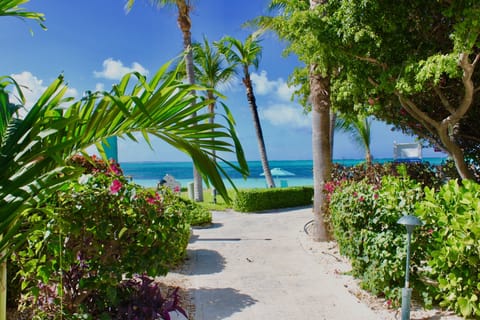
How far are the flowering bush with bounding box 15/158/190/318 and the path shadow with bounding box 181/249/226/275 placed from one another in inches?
117

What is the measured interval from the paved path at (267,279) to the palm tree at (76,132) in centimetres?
274

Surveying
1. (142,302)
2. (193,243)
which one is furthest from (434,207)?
(193,243)

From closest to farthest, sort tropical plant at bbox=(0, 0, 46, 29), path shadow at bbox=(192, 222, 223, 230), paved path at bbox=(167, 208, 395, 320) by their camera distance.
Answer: tropical plant at bbox=(0, 0, 46, 29) → paved path at bbox=(167, 208, 395, 320) → path shadow at bbox=(192, 222, 223, 230)

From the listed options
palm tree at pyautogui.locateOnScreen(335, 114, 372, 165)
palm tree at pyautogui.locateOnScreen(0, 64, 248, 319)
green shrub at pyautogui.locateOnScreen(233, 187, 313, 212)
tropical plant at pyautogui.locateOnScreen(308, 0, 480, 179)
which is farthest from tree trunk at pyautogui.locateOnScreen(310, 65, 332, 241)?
palm tree at pyautogui.locateOnScreen(335, 114, 372, 165)

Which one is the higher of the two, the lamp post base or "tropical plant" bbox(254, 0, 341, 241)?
"tropical plant" bbox(254, 0, 341, 241)

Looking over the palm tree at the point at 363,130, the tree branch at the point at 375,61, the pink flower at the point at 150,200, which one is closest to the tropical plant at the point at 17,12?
the pink flower at the point at 150,200

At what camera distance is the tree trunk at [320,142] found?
26.0 ft

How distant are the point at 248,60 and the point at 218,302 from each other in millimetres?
15221

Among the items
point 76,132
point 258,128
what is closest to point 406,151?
point 258,128

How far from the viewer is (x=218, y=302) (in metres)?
4.60

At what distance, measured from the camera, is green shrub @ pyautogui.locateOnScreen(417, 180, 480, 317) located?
11.3ft

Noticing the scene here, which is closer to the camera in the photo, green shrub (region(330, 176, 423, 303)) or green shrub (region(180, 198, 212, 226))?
green shrub (region(330, 176, 423, 303))

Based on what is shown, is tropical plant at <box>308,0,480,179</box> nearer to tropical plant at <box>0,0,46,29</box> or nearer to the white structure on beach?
tropical plant at <box>0,0,46,29</box>

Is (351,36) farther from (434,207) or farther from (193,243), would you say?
(193,243)
